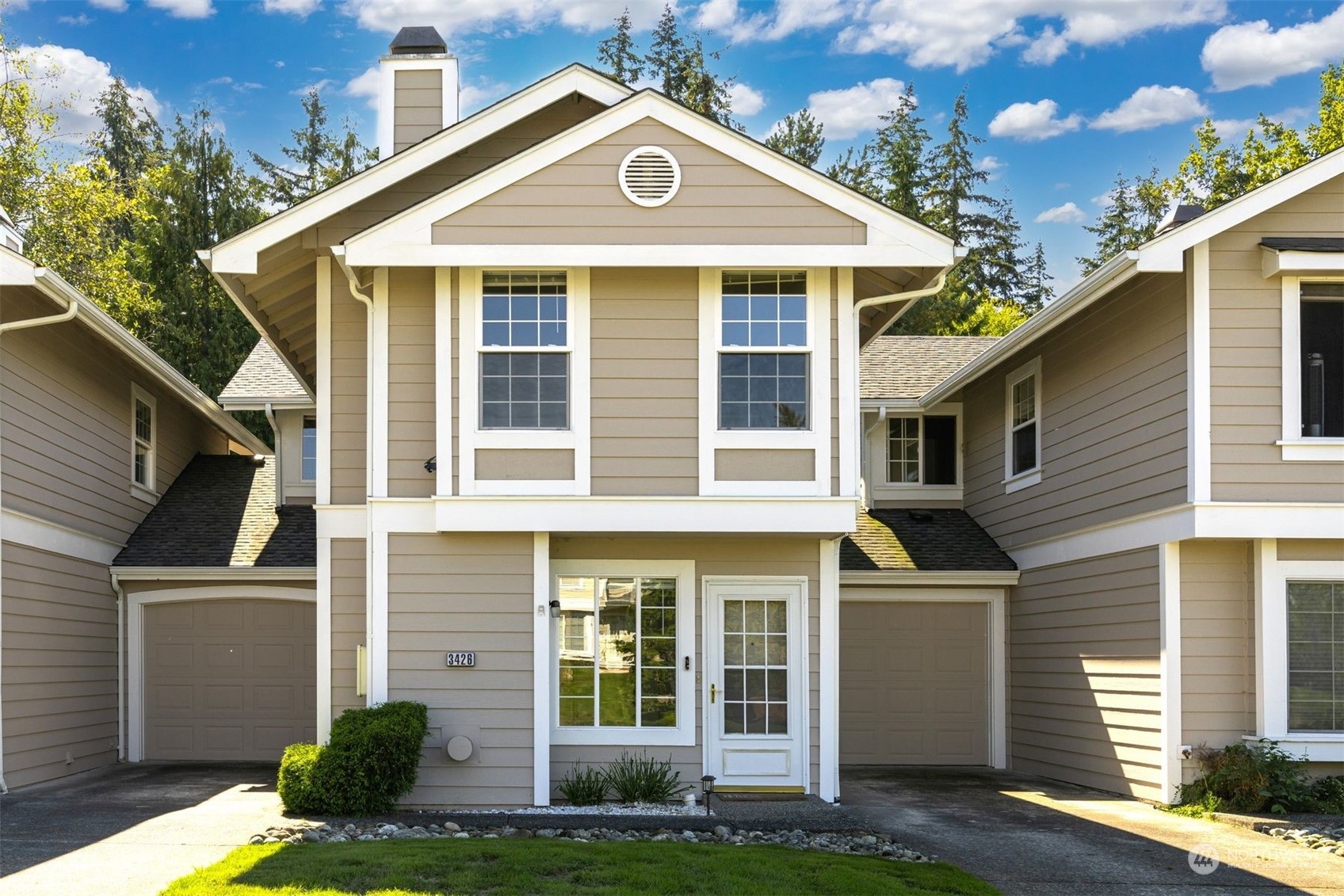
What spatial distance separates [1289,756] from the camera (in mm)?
11719

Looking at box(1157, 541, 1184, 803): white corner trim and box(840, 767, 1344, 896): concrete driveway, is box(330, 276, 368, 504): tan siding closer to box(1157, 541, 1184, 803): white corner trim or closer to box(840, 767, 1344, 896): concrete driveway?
box(840, 767, 1344, 896): concrete driveway

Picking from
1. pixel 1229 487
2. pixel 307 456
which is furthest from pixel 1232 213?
pixel 307 456

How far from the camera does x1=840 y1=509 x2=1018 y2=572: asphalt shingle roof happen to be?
1623 cm

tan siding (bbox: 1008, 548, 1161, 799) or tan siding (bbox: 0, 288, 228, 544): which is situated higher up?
tan siding (bbox: 0, 288, 228, 544)

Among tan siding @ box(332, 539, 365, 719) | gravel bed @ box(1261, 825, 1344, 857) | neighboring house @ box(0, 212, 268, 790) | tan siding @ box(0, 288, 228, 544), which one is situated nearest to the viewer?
gravel bed @ box(1261, 825, 1344, 857)

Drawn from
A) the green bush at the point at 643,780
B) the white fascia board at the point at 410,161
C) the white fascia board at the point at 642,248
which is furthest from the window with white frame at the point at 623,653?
the white fascia board at the point at 410,161

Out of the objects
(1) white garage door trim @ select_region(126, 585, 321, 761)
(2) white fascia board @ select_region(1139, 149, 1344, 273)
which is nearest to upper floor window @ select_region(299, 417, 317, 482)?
(1) white garage door trim @ select_region(126, 585, 321, 761)

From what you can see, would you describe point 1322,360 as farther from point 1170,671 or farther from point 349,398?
point 349,398

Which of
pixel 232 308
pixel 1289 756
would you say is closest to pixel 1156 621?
pixel 1289 756

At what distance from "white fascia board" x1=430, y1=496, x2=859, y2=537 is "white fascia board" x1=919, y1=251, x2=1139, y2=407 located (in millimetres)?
3395

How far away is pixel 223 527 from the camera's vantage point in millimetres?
17203

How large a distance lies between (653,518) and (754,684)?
1927 mm

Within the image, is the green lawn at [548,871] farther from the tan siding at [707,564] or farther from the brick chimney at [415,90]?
the brick chimney at [415,90]

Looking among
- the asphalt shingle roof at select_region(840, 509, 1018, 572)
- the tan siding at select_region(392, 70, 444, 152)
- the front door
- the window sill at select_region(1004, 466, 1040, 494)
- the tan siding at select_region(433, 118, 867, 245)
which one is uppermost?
the tan siding at select_region(392, 70, 444, 152)
